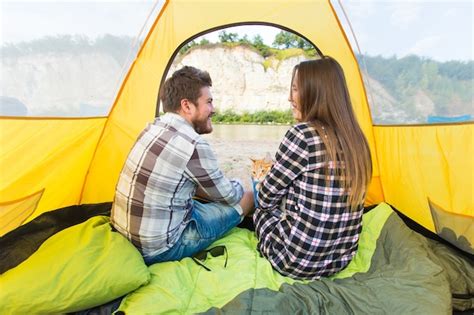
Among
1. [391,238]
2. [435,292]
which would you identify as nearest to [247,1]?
[391,238]

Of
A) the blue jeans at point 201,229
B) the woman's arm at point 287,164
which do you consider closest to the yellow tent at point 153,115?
the blue jeans at point 201,229

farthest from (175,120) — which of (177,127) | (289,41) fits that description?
(289,41)

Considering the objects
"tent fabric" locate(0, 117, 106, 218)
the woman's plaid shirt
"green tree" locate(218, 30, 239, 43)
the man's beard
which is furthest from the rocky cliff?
the woman's plaid shirt

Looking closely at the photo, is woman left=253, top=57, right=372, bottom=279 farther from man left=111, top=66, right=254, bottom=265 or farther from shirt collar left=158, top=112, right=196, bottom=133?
shirt collar left=158, top=112, right=196, bottom=133

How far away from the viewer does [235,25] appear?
6.44 ft

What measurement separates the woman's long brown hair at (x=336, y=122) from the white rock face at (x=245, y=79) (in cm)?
158

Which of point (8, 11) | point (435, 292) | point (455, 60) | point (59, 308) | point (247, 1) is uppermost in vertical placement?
point (247, 1)

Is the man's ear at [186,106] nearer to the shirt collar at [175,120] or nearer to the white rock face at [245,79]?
the shirt collar at [175,120]

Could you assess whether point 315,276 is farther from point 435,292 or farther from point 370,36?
point 370,36

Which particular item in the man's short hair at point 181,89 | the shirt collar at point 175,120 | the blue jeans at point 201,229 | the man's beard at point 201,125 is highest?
the man's short hair at point 181,89

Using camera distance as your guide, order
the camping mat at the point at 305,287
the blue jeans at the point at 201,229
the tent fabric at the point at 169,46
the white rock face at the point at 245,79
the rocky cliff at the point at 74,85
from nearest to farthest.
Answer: the camping mat at the point at 305,287
the rocky cliff at the point at 74,85
the blue jeans at the point at 201,229
the tent fabric at the point at 169,46
the white rock face at the point at 245,79

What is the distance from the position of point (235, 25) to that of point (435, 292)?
164cm

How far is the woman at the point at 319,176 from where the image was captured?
3.73 ft

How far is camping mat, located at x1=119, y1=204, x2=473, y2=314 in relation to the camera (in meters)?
1.06
